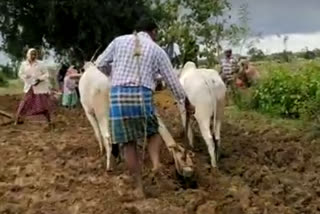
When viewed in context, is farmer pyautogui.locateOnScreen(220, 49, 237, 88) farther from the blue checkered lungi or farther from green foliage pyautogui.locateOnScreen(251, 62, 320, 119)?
the blue checkered lungi

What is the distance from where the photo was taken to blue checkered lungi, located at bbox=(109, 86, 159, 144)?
7266mm

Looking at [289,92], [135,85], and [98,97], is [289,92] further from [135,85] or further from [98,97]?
[135,85]

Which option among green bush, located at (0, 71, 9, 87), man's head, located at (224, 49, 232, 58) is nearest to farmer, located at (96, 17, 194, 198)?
man's head, located at (224, 49, 232, 58)

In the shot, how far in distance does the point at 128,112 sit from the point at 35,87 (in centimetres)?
710

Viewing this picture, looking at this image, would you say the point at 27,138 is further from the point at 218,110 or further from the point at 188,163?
the point at 188,163

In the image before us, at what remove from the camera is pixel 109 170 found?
8852 mm

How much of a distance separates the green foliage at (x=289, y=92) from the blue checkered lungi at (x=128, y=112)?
6637 mm

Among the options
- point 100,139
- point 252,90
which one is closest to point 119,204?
point 100,139

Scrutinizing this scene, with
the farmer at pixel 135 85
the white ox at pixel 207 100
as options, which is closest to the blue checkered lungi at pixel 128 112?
the farmer at pixel 135 85

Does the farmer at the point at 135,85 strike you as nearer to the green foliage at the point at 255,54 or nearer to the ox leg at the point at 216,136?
the ox leg at the point at 216,136

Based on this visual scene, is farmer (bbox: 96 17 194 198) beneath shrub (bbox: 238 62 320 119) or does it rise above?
above

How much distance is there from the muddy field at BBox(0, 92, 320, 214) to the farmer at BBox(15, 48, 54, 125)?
1501 mm

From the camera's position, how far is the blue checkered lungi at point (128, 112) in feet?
23.8

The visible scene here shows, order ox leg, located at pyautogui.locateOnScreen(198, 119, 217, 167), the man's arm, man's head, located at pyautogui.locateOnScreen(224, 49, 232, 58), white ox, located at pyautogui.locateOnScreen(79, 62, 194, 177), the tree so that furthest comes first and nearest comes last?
the tree
man's head, located at pyautogui.locateOnScreen(224, 49, 232, 58)
ox leg, located at pyautogui.locateOnScreen(198, 119, 217, 167)
white ox, located at pyautogui.locateOnScreen(79, 62, 194, 177)
the man's arm
